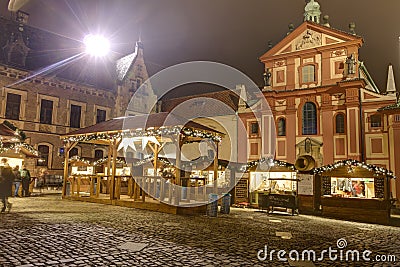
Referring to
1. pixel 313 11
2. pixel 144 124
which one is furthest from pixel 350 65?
pixel 144 124

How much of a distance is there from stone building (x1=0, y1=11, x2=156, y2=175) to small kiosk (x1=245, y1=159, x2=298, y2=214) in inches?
593

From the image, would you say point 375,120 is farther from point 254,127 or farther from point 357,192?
point 357,192

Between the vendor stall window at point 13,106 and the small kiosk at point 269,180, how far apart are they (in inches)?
657

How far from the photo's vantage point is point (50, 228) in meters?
8.30

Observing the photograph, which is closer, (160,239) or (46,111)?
(160,239)

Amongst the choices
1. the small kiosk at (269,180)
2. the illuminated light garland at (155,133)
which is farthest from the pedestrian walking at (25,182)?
the small kiosk at (269,180)

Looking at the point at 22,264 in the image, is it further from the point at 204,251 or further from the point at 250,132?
the point at 250,132

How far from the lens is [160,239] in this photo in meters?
7.49

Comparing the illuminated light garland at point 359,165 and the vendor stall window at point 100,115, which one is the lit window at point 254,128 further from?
→ the vendor stall window at point 100,115

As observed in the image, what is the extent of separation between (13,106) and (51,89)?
9.59 ft

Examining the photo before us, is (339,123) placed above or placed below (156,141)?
above

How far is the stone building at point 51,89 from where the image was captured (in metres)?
23.5

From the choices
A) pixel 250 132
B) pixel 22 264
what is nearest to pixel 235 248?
pixel 22 264

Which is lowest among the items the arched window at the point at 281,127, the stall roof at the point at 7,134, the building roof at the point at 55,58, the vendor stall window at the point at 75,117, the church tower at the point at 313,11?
the stall roof at the point at 7,134
